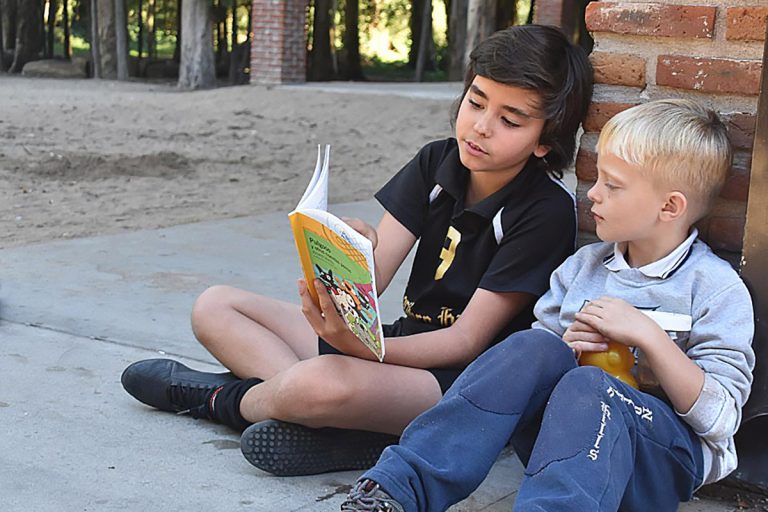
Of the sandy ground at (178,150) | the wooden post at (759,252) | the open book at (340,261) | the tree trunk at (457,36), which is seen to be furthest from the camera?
the tree trunk at (457,36)

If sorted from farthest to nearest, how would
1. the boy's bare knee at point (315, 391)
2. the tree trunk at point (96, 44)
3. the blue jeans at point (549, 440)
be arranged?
the tree trunk at point (96, 44), the boy's bare knee at point (315, 391), the blue jeans at point (549, 440)

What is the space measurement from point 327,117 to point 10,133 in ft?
10.2

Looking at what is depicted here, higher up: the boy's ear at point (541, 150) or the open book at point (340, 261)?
the boy's ear at point (541, 150)

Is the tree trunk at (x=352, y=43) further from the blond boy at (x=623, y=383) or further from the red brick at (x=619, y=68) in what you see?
the blond boy at (x=623, y=383)

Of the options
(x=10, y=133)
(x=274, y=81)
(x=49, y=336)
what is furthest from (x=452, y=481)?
(x=274, y=81)

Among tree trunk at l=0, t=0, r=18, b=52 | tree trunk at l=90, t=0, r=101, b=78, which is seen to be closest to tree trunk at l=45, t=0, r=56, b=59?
tree trunk at l=0, t=0, r=18, b=52

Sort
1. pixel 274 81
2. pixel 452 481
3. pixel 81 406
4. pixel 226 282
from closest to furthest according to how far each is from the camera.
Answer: pixel 452 481
pixel 81 406
pixel 226 282
pixel 274 81

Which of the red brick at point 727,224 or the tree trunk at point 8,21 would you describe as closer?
the red brick at point 727,224

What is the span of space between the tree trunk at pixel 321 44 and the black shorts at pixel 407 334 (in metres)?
14.5

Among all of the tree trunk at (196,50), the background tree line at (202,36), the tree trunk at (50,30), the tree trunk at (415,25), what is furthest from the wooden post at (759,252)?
the tree trunk at (415,25)

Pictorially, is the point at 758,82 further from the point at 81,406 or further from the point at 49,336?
the point at 49,336

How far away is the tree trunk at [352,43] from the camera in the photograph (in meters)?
18.5

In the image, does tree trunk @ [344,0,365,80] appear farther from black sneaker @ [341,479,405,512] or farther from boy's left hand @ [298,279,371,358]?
black sneaker @ [341,479,405,512]

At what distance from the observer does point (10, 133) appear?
9281 mm
